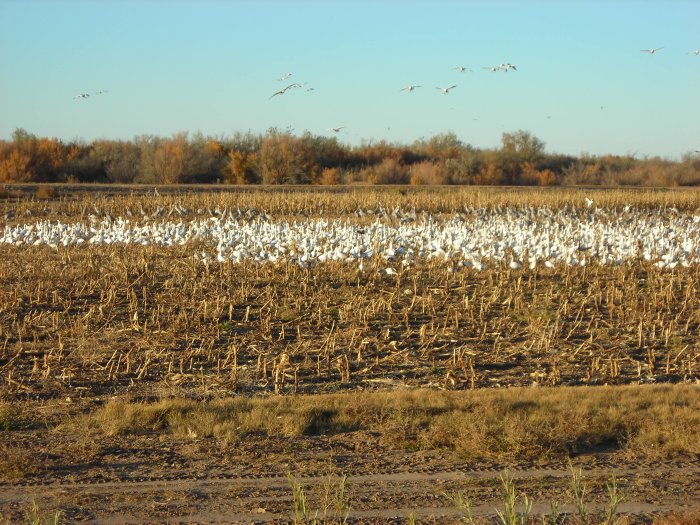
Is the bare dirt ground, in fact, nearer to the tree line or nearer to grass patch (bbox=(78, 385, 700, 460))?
grass patch (bbox=(78, 385, 700, 460))

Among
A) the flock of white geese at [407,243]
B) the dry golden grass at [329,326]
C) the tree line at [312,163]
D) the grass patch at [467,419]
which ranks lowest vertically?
the grass patch at [467,419]

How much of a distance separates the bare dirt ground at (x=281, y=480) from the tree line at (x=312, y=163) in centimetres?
3768

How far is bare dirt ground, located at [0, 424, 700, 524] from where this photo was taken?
5598 millimetres

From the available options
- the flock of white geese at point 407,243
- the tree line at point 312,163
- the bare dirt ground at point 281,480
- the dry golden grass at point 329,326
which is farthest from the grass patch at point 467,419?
the tree line at point 312,163

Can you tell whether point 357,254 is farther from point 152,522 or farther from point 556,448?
point 152,522

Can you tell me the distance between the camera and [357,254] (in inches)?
604

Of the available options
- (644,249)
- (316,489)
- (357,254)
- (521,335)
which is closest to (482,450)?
(316,489)

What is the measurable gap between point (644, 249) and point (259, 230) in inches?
305

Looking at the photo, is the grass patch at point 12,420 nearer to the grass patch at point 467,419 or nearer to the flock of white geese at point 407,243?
the grass patch at point 467,419

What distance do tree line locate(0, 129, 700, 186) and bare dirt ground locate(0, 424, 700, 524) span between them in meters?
A: 37.7

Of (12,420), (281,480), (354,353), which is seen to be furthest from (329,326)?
(281,480)

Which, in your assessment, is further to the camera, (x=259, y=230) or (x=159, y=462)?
(x=259, y=230)

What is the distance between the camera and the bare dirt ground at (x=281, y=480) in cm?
560

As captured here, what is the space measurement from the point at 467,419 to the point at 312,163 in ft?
147
